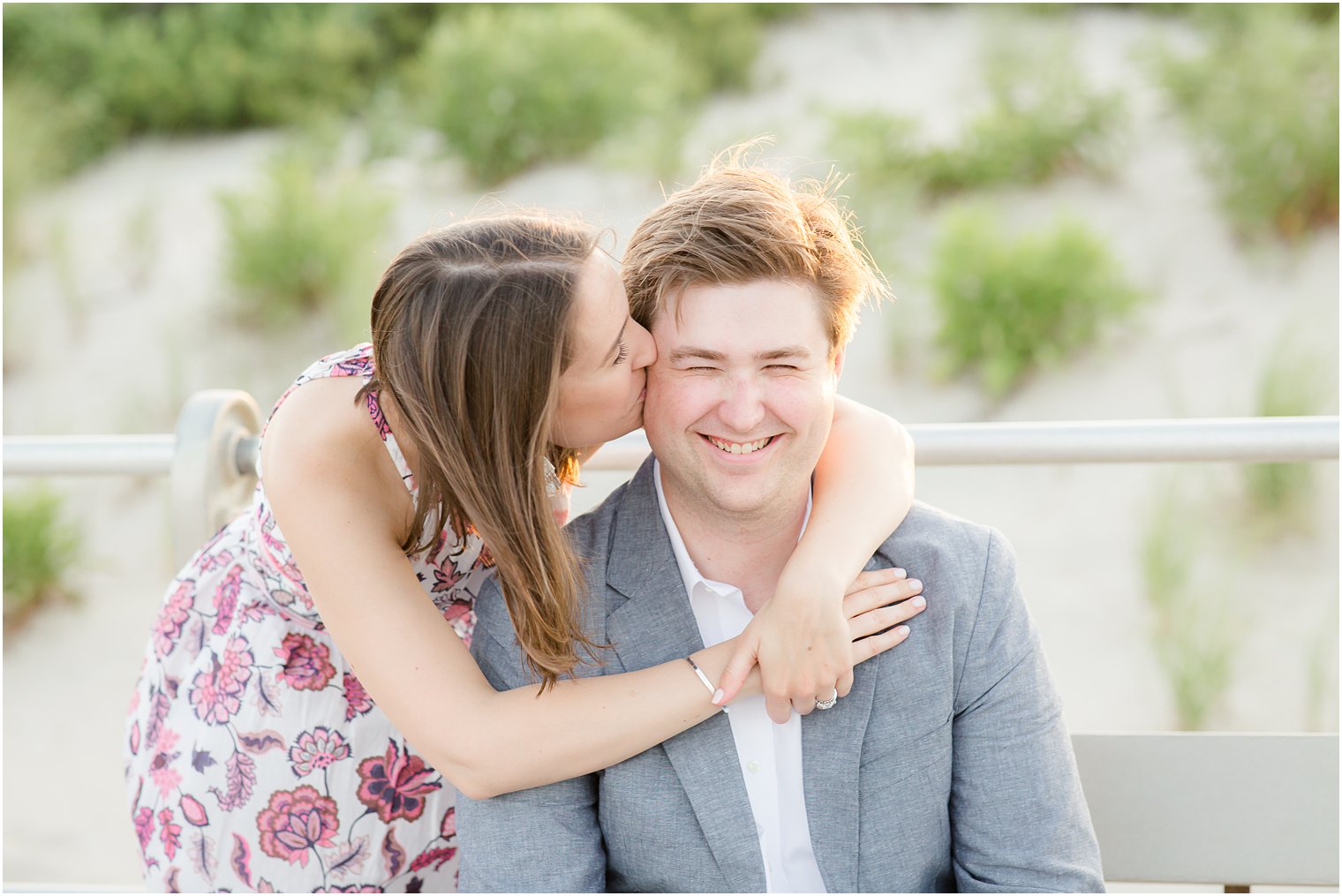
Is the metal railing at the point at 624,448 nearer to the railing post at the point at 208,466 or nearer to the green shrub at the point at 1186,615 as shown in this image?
the railing post at the point at 208,466

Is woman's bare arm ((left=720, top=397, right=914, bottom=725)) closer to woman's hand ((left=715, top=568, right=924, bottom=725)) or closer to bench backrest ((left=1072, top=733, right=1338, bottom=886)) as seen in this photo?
woman's hand ((left=715, top=568, right=924, bottom=725))

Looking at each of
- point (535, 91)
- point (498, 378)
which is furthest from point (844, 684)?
point (535, 91)

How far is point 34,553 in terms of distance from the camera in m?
6.79

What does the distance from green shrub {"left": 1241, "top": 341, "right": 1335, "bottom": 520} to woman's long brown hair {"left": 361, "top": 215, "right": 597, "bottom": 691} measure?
5.51m

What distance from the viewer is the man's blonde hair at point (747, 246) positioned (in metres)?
1.86

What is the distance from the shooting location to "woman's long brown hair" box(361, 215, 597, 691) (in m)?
1.70

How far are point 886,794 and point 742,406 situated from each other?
0.62 m

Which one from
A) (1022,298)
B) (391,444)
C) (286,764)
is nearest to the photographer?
(391,444)

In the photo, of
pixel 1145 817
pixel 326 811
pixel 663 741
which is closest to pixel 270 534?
pixel 326 811

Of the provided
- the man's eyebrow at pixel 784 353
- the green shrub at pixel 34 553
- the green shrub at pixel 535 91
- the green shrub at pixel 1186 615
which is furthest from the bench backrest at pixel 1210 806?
the green shrub at pixel 535 91

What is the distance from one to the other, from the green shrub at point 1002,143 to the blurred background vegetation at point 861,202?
0.08ft

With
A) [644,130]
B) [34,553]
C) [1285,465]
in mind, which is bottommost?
[34,553]

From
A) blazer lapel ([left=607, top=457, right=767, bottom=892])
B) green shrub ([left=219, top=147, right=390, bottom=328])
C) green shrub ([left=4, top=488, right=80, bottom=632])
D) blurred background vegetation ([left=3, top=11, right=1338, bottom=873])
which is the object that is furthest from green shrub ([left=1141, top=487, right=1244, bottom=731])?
green shrub ([left=4, top=488, right=80, bottom=632])

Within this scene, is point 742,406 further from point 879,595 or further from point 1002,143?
point 1002,143
